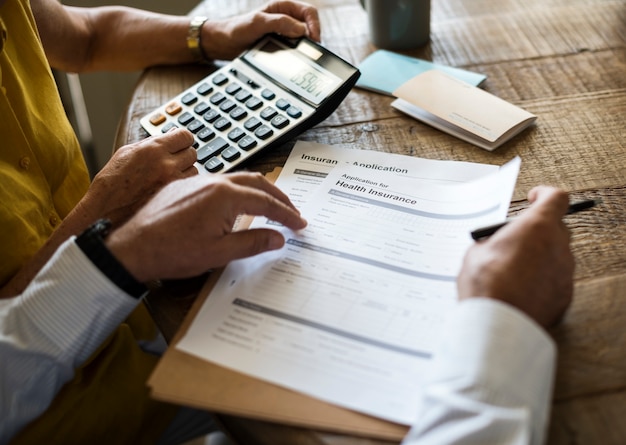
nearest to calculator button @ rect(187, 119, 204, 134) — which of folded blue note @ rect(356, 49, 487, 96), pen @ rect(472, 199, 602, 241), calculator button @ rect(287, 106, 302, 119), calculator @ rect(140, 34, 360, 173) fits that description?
calculator @ rect(140, 34, 360, 173)

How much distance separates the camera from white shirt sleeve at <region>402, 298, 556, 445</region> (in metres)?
0.45

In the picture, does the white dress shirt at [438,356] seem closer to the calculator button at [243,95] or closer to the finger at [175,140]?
the finger at [175,140]

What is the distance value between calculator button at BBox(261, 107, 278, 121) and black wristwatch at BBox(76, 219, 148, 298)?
25 centimetres

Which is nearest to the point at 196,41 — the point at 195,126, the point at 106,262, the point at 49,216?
the point at 195,126

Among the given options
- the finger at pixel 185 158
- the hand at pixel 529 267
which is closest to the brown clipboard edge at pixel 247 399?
the hand at pixel 529 267

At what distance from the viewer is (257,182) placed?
0.62 metres

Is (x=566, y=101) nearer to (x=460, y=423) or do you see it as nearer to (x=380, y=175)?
(x=380, y=175)

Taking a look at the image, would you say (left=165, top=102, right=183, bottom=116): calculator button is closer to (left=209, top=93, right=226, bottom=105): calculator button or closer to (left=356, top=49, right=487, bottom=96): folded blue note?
(left=209, top=93, right=226, bottom=105): calculator button

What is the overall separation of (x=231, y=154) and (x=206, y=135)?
0.15ft

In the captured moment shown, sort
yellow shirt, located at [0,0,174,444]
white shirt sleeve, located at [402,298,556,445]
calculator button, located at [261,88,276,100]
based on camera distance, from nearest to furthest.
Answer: white shirt sleeve, located at [402,298,556,445] < yellow shirt, located at [0,0,174,444] < calculator button, located at [261,88,276,100]

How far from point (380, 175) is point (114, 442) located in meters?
0.41

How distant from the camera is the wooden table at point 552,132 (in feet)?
1.60

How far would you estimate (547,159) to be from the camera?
708 millimetres

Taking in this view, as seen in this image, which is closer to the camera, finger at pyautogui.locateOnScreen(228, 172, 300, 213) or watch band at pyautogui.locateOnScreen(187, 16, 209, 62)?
finger at pyautogui.locateOnScreen(228, 172, 300, 213)
